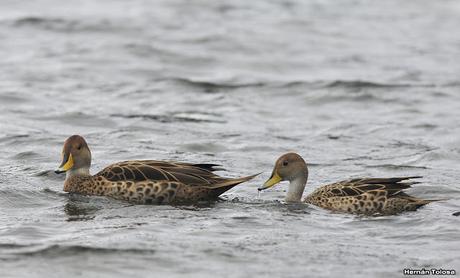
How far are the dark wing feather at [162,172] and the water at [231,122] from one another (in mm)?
343

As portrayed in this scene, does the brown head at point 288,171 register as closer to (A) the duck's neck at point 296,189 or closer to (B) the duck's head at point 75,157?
(A) the duck's neck at point 296,189

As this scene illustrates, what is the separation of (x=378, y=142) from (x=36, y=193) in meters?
5.69

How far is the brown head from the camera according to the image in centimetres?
1282

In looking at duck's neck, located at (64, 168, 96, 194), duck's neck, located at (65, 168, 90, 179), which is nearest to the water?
duck's neck, located at (64, 168, 96, 194)

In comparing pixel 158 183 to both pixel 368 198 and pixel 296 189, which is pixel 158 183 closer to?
pixel 296 189

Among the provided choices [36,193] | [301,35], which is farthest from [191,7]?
[36,193]

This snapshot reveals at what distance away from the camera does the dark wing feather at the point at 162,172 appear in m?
12.6

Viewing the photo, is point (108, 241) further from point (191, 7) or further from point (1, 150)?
point (191, 7)

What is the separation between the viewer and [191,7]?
2755 centimetres

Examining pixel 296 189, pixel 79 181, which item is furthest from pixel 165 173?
pixel 296 189

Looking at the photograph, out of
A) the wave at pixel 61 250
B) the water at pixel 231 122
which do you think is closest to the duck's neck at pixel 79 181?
the water at pixel 231 122

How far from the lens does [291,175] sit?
12.8 m

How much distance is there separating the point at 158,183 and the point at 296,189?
1.55 meters

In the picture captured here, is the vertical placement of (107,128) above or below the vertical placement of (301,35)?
below
